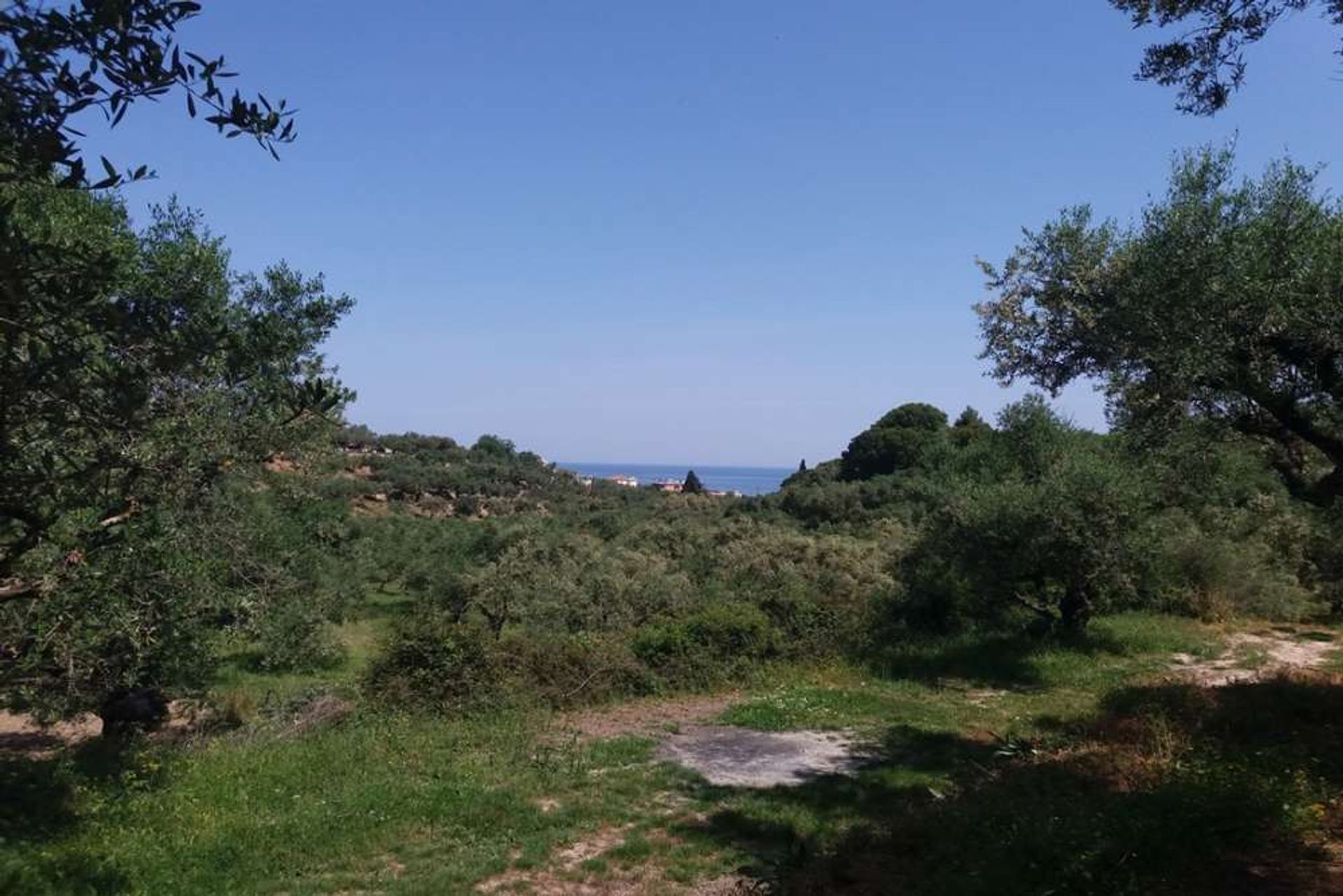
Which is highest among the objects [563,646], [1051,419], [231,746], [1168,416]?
[1051,419]

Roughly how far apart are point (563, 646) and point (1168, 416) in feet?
35.4

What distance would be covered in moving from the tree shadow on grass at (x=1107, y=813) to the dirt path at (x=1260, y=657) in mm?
5633

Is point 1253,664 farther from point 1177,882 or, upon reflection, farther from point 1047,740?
point 1177,882

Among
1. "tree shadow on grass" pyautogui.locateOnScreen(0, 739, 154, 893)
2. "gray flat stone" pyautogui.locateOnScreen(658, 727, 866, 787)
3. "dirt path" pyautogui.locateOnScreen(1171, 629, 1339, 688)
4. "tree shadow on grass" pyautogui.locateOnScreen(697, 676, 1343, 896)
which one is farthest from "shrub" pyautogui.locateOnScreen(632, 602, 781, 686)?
"tree shadow on grass" pyautogui.locateOnScreen(0, 739, 154, 893)

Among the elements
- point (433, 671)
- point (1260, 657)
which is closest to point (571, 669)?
point (433, 671)

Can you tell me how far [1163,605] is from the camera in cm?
2230

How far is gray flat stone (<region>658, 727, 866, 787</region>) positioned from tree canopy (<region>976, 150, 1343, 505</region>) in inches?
228

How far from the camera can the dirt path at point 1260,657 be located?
53.2ft

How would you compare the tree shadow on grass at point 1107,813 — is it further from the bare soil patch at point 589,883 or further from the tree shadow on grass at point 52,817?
the tree shadow on grass at point 52,817

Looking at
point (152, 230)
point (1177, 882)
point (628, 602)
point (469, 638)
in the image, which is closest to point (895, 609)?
point (628, 602)

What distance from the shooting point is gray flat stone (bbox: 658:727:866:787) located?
10867 millimetres

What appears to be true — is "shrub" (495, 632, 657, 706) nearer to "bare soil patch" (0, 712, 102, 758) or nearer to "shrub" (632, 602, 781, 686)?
"shrub" (632, 602, 781, 686)

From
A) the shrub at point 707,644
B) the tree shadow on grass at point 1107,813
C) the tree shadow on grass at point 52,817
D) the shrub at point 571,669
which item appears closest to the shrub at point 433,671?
the shrub at point 571,669

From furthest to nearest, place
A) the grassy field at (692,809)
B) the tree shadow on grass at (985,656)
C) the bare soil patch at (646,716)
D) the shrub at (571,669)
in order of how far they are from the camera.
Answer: the tree shadow on grass at (985,656) → the shrub at (571,669) → the bare soil patch at (646,716) → the grassy field at (692,809)
